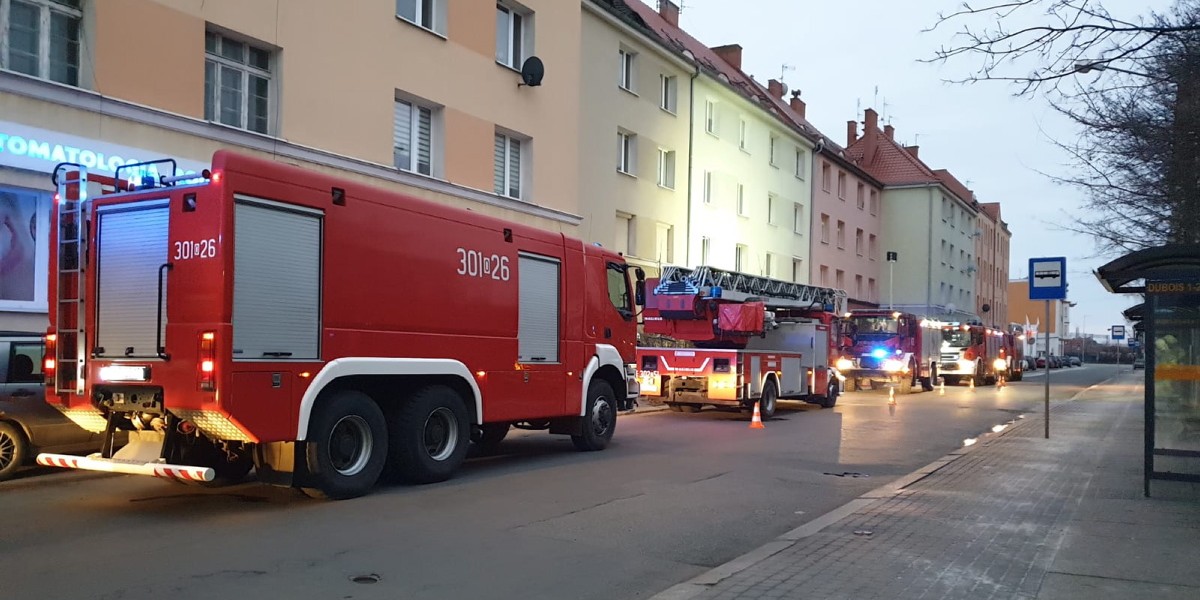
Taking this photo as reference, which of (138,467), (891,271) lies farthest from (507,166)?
(891,271)

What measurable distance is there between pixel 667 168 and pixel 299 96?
50.4 feet

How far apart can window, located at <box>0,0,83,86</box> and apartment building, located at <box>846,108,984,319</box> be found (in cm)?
4485

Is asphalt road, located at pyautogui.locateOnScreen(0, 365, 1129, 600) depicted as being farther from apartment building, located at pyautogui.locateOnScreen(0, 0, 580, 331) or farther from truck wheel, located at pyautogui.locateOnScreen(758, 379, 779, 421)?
truck wheel, located at pyautogui.locateOnScreen(758, 379, 779, 421)

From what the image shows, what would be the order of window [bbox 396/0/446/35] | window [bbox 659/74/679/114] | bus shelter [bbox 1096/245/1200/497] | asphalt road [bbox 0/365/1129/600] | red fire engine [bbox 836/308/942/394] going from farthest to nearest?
1. red fire engine [bbox 836/308/942/394]
2. window [bbox 659/74/679/114]
3. window [bbox 396/0/446/35]
4. bus shelter [bbox 1096/245/1200/497]
5. asphalt road [bbox 0/365/1129/600]

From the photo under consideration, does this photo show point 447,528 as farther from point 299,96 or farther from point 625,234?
point 625,234

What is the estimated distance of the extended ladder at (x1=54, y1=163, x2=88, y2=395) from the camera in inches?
336

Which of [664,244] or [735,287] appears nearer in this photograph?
[735,287]

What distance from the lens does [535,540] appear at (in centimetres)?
725

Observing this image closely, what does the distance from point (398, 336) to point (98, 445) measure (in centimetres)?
363

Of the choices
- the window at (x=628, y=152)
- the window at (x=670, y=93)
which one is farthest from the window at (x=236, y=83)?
the window at (x=670, y=93)

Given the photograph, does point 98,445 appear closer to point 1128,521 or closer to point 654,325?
point 1128,521

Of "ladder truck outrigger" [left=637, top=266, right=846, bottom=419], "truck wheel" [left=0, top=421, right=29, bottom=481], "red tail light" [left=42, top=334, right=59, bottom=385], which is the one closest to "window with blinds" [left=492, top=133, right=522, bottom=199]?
"ladder truck outrigger" [left=637, top=266, right=846, bottom=419]

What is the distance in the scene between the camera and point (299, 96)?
52.3ft

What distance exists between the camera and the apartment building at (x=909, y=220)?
2127 inches
